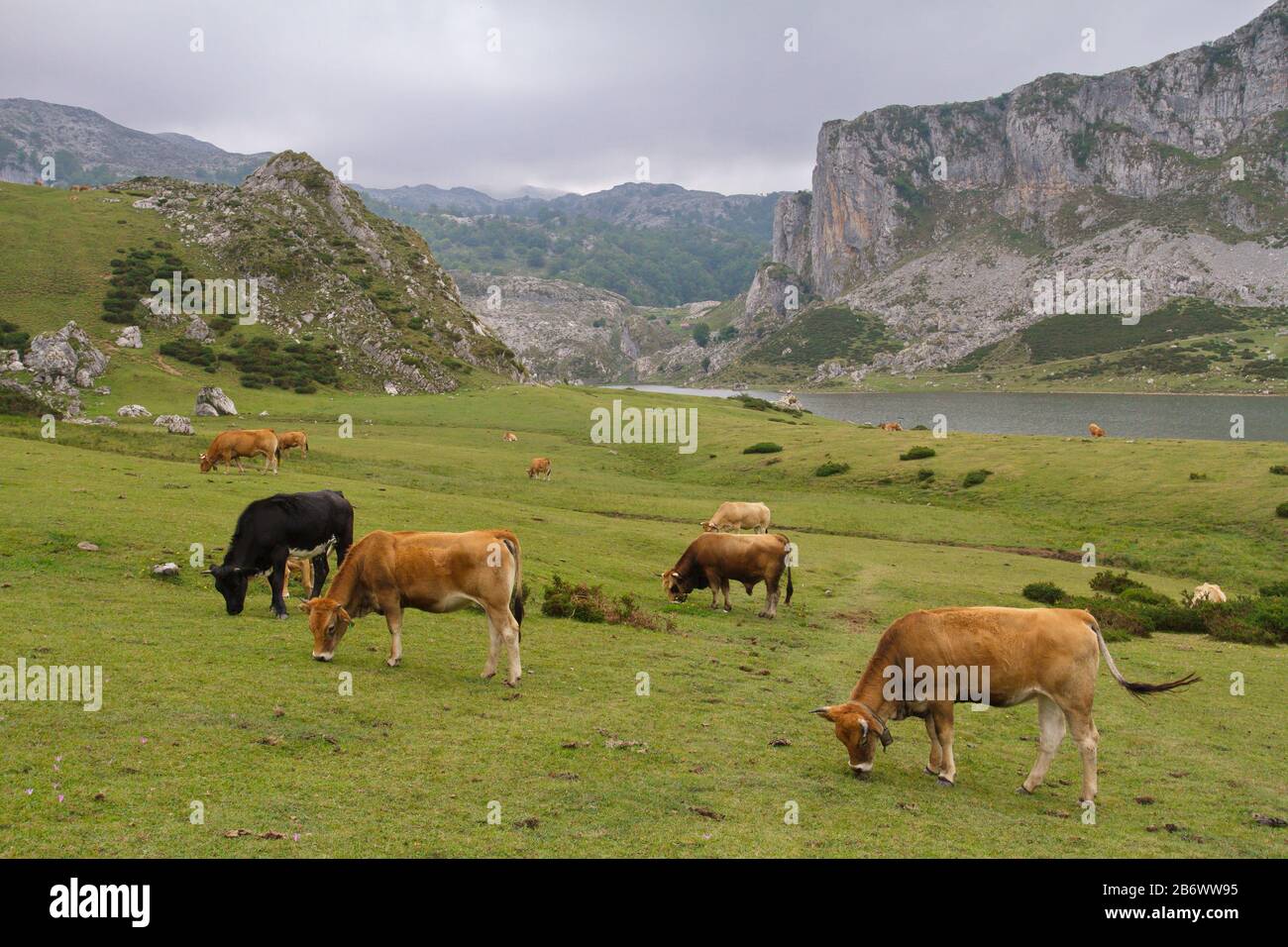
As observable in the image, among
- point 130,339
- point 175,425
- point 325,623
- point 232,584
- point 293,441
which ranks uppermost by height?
point 130,339

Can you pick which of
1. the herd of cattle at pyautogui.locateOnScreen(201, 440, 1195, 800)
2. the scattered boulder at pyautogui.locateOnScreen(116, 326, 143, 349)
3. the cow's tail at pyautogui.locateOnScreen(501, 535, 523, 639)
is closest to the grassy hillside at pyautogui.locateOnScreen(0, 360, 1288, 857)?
the herd of cattle at pyautogui.locateOnScreen(201, 440, 1195, 800)

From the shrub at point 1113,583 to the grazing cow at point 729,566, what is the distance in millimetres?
13408

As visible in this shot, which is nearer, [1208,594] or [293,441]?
[1208,594]

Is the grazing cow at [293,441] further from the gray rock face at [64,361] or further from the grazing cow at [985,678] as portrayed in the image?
the grazing cow at [985,678]

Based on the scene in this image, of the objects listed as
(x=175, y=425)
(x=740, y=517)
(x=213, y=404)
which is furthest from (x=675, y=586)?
(x=213, y=404)

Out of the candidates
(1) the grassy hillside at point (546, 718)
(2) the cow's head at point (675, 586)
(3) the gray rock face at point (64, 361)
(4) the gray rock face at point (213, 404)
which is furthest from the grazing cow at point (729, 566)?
(3) the gray rock face at point (64, 361)

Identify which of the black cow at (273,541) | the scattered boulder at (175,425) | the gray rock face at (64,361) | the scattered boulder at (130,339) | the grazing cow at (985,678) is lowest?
the grazing cow at (985,678)

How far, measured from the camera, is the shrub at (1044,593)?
27.7 meters

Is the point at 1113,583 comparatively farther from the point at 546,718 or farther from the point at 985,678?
the point at 546,718

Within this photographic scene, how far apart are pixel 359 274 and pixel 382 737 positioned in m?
124

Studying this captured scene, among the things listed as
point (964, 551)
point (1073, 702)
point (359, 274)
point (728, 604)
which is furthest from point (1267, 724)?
point (359, 274)

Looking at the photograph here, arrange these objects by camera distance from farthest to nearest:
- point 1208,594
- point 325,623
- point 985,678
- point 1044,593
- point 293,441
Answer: point 293,441
point 1208,594
point 1044,593
point 325,623
point 985,678

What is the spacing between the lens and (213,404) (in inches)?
2798

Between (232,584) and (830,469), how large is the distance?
45.8 m
